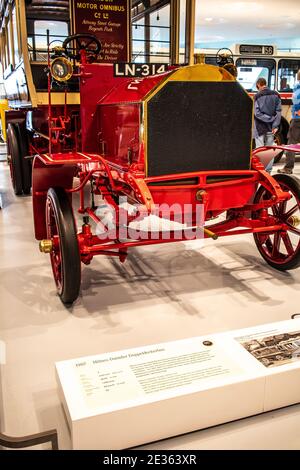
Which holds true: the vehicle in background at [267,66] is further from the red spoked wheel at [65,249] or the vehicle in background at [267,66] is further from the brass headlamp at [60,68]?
the red spoked wheel at [65,249]

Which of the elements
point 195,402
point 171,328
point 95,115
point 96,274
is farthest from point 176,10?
point 195,402

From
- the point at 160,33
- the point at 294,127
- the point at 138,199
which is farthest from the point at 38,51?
the point at 294,127

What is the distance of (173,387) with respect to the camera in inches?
67.2

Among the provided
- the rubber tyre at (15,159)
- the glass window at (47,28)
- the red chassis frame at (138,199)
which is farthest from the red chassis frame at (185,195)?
the rubber tyre at (15,159)

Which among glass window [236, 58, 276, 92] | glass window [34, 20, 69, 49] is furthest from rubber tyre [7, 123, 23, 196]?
glass window [236, 58, 276, 92]

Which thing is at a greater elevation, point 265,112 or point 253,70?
point 253,70

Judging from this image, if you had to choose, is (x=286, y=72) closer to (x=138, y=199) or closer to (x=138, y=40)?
(x=138, y=40)

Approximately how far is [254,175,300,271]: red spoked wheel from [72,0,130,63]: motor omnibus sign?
251 cm

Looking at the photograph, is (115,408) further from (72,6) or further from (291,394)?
(72,6)

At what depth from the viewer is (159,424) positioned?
5.54 feet

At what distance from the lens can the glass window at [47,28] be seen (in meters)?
4.59

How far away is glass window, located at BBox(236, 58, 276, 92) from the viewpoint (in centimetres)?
948

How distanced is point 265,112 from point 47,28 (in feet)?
11.7

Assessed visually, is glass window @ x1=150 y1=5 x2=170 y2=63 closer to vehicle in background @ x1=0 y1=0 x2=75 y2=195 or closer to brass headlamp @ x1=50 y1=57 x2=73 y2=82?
vehicle in background @ x1=0 y1=0 x2=75 y2=195
